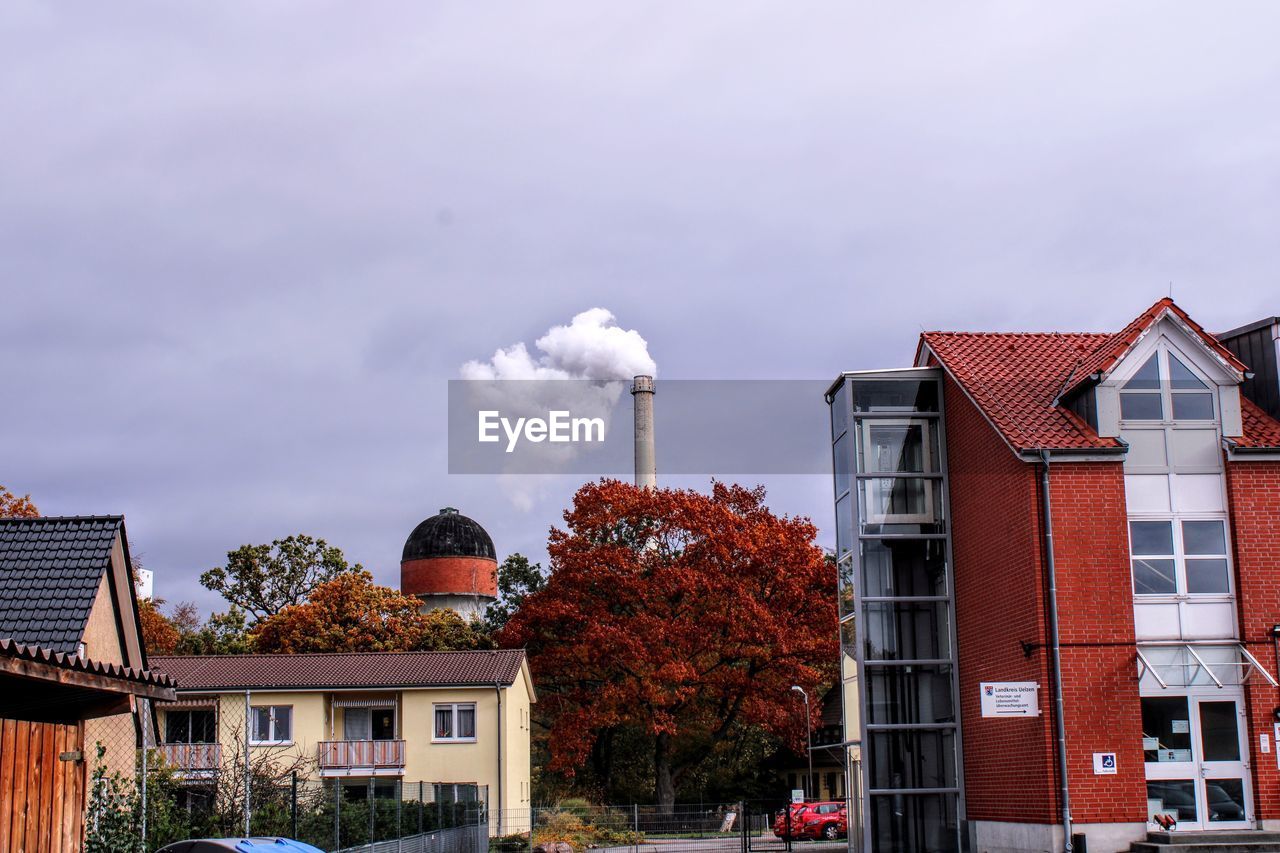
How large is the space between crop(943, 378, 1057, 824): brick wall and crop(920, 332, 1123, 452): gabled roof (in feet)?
1.38

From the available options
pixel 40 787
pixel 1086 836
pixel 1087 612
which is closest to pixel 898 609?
pixel 1087 612

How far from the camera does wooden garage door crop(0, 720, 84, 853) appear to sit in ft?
31.4

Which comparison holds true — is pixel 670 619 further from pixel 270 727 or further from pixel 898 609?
pixel 898 609

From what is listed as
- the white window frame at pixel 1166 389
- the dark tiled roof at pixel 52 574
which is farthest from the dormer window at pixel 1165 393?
the dark tiled roof at pixel 52 574

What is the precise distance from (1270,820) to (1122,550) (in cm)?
503

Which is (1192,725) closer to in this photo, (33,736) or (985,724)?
(985,724)

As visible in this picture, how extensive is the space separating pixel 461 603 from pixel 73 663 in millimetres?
60681

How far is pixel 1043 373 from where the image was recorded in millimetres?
27203

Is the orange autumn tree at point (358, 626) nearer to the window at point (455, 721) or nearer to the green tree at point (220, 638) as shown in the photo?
the green tree at point (220, 638)

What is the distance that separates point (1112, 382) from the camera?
2425cm

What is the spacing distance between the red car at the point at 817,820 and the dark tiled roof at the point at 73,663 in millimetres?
36289

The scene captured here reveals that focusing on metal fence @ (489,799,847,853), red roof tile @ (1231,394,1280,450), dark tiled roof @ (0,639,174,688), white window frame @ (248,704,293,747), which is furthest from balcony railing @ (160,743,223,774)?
dark tiled roof @ (0,639,174,688)

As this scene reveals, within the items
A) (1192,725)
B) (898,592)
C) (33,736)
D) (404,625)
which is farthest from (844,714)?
(404,625)

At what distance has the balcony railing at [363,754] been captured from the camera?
46.2 m
